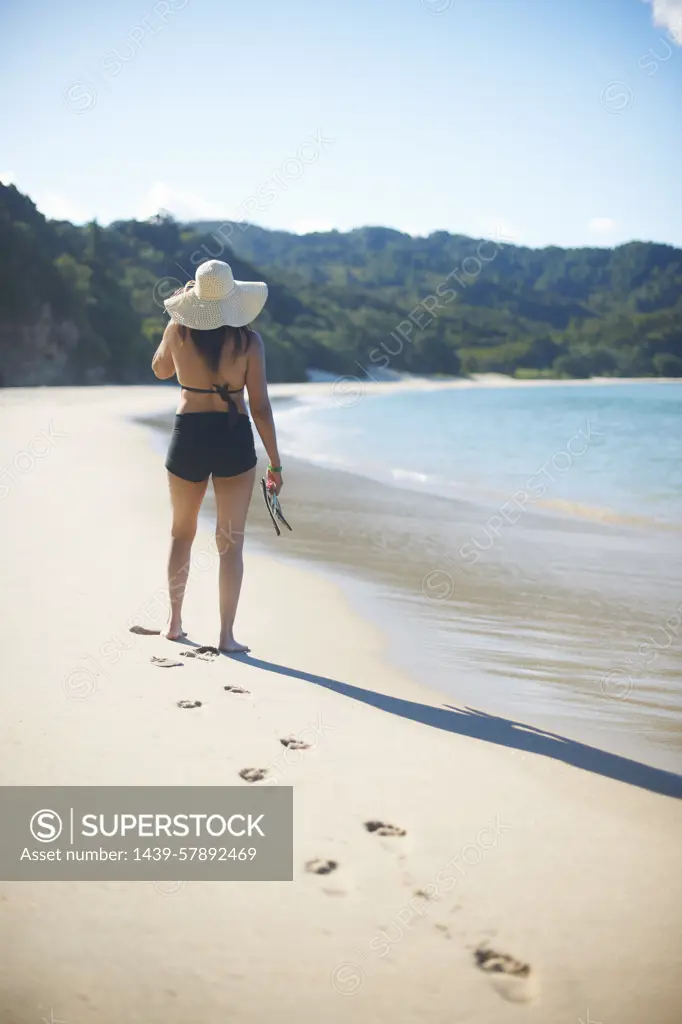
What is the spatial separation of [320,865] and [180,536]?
7.50 feet

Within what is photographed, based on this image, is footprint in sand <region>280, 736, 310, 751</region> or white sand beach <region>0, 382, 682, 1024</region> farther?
A: footprint in sand <region>280, 736, 310, 751</region>

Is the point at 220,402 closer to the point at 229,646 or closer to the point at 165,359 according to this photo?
the point at 165,359

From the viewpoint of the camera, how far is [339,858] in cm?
235

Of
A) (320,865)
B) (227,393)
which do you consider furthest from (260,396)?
(320,865)

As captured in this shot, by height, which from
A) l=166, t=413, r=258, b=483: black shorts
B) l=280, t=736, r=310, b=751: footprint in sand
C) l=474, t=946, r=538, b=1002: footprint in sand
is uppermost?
l=166, t=413, r=258, b=483: black shorts

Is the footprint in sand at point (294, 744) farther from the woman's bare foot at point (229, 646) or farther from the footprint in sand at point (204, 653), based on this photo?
the woman's bare foot at point (229, 646)

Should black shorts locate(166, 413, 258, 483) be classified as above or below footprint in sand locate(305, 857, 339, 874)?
above

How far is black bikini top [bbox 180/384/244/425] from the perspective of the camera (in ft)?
13.1

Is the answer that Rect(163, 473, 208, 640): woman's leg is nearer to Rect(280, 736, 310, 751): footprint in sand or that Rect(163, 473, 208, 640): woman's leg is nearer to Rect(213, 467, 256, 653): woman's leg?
Rect(213, 467, 256, 653): woman's leg

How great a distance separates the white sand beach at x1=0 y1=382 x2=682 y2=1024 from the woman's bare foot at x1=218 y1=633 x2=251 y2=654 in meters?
0.09

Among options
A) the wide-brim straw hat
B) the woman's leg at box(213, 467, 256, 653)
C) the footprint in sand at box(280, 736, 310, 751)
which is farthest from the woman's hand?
the footprint in sand at box(280, 736, 310, 751)

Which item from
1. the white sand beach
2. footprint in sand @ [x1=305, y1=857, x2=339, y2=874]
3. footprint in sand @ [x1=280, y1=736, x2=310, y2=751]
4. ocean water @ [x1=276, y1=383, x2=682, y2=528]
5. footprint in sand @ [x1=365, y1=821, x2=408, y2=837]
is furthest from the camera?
ocean water @ [x1=276, y1=383, x2=682, y2=528]

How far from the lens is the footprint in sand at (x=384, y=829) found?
97.9 inches

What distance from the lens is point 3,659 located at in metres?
3.75
